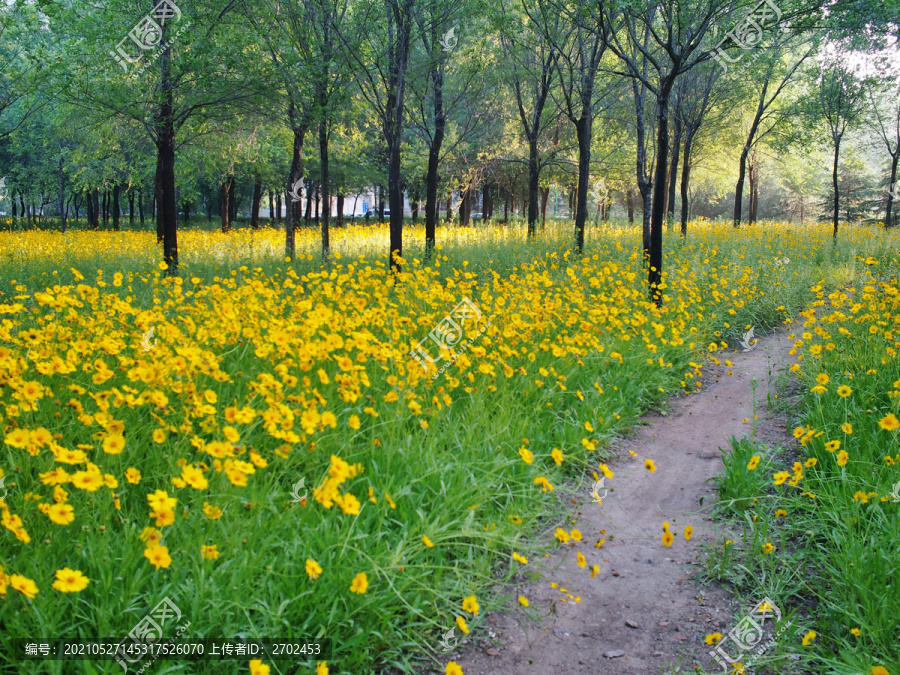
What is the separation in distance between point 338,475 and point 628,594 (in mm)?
1574

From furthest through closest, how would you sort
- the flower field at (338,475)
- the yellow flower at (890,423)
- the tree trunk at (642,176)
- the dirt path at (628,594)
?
the tree trunk at (642,176) → the yellow flower at (890,423) → the dirt path at (628,594) → the flower field at (338,475)

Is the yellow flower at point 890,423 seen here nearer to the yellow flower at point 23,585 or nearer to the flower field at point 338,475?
the flower field at point 338,475

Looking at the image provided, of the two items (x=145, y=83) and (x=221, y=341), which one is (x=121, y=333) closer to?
(x=221, y=341)

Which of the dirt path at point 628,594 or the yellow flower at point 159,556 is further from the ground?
the yellow flower at point 159,556

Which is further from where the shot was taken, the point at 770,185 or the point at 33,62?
the point at 770,185

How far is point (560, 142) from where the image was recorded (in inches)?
742

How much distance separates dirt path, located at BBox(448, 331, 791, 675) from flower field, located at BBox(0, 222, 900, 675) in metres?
0.15

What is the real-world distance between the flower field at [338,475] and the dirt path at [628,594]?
0.15 metres

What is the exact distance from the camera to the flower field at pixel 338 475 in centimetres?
215

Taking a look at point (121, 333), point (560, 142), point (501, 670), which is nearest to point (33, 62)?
point (121, 333)

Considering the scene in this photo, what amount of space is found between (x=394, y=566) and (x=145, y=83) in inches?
361

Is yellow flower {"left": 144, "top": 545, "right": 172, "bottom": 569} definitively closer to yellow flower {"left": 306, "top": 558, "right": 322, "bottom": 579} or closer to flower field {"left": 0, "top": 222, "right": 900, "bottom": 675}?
flower field {"left": 0, "top": 222, "right": 900, "bottom": 675}

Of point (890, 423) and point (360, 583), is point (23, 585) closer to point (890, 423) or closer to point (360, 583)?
point (360, 583)

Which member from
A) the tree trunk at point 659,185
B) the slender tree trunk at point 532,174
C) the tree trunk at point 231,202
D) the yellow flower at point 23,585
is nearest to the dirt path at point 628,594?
the yellow flower at point 23,585
